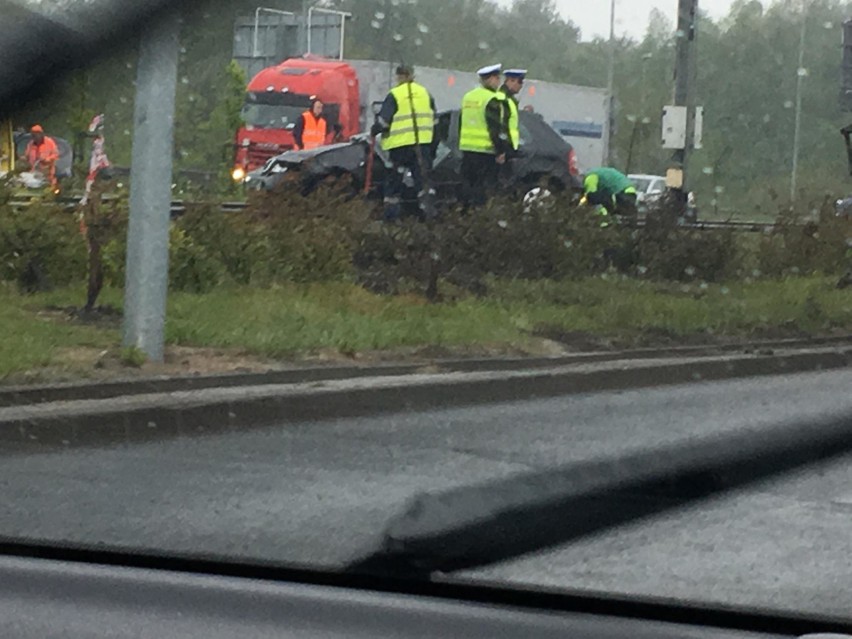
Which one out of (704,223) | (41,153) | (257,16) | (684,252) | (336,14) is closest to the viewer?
(257,16)

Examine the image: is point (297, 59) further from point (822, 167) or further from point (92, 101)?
point (822, 167)

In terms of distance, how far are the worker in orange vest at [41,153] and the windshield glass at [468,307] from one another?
0.03 m

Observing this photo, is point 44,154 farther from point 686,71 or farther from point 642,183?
point 686,71

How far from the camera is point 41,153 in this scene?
490cm

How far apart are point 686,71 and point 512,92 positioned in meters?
0.40

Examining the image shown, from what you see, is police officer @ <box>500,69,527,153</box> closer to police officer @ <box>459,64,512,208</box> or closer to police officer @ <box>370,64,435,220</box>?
police officer @ <box>459,64,512,208</box>

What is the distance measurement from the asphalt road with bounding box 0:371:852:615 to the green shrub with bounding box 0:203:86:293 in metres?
1.18

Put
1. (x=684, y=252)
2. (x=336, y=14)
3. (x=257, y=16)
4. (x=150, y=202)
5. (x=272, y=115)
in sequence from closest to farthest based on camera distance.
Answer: (x=257, y=16) < (x=336, y=14) < (x=272, y=115) < (x=684, y=252) < (x=150, y=202)

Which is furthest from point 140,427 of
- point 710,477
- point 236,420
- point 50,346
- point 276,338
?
point 710,477

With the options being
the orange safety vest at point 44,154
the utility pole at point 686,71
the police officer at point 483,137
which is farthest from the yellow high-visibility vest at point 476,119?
the orange safety vest at point 44,154

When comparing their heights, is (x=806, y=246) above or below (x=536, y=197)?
below

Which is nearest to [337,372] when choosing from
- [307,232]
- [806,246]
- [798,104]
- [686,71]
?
[307,232]

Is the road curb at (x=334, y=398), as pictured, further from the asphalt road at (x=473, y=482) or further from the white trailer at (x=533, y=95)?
the white trailer at (x=533, y=95)

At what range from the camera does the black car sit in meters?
3.73
